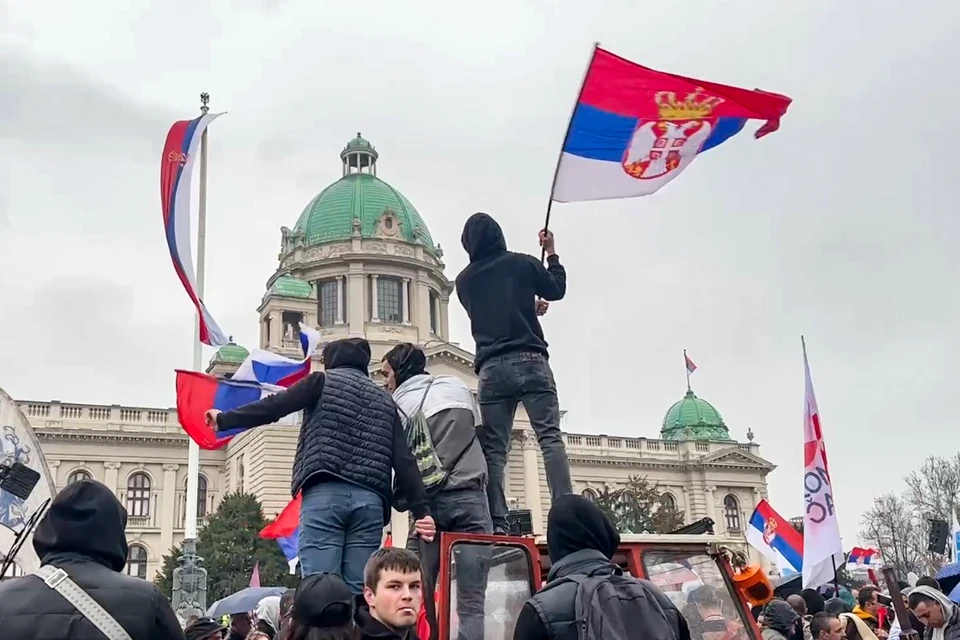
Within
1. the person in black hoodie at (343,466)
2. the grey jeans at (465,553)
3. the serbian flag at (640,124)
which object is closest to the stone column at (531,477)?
the serbian flag at (640,124)

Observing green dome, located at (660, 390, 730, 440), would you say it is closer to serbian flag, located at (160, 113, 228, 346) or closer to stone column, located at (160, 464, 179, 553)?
stone column, located at (160, 464, 179, 553)

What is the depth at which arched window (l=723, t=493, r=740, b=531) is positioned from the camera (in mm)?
67000

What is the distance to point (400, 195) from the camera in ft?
217

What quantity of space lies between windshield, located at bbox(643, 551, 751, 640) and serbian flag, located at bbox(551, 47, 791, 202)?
345cm

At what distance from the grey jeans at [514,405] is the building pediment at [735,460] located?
6294 centimetres

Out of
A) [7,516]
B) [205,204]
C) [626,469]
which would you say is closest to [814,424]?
[7,516]

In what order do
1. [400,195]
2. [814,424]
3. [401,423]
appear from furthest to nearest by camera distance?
[400,195] < [814,424] < [401,423]

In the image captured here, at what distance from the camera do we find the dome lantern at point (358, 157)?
68812 millimetres

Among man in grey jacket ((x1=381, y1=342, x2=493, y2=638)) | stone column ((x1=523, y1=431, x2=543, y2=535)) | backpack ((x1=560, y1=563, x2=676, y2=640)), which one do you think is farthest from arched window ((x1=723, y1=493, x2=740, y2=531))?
backpack ((x1=560, y1=563, x2=676, y2=640))

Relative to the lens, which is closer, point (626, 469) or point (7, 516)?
point (7, 516)

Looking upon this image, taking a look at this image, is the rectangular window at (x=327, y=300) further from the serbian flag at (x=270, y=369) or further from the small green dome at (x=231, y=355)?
the serbian flag at (x=270, y=369)

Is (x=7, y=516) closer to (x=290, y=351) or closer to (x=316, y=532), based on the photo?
(x=316, y=532)

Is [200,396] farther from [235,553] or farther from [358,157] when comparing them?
[358,157]

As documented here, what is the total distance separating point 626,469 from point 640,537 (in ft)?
Result: 205
